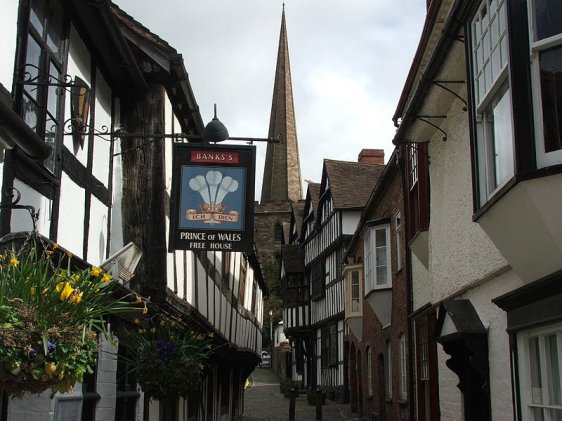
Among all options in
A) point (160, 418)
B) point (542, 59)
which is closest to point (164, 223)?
point (160, 418)

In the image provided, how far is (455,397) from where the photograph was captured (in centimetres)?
1009

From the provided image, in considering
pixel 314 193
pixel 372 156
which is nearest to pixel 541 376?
pixel 372 156

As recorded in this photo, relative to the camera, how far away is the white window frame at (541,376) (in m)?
6.22

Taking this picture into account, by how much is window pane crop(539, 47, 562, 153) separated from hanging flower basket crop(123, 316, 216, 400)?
16.8 feet

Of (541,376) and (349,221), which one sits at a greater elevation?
(349,221)

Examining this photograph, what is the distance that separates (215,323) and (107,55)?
828 centimetres

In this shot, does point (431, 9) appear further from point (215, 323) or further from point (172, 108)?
point (215, 323)

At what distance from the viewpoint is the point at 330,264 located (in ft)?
110

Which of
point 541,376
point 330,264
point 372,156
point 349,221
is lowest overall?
point 541,376

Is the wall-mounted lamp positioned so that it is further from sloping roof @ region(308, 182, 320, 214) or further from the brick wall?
sloping roof @ region(308, 182, 320, 214)

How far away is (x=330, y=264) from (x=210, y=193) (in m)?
24.1

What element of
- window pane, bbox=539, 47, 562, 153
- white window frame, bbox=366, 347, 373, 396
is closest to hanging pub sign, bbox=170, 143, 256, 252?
window pane, bbox=539, 47, 562, 153

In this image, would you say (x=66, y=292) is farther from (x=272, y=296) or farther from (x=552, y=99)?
(x=272, y=296)

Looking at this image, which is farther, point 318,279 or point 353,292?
point 318,279
